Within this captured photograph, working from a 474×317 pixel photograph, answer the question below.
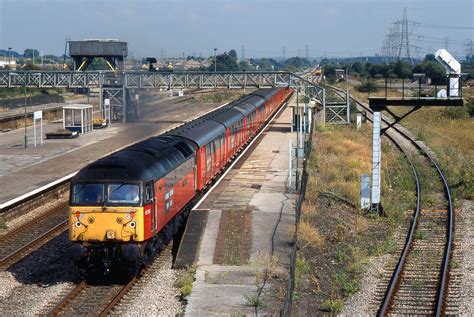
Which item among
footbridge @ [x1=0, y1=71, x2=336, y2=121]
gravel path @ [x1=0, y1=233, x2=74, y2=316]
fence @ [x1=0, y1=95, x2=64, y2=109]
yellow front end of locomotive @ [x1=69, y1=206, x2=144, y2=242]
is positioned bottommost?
gravel path @ [x1=0, y1=233, x2=74, y2=316]

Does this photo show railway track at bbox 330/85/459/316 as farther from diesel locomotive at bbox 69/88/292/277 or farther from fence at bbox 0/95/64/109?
fence at bbox 0/95/64/109

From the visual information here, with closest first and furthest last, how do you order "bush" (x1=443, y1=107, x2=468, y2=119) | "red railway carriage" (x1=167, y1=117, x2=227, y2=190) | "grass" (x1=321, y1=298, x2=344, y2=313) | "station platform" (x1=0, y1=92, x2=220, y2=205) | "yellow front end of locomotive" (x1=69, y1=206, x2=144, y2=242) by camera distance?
"grass" (x1=321, y1=298, x2=344, y2=313)
"yellow front end of locomotive" (x1=69, y1=206, x2=144, y2=242)
"red railway carriage" (x1=167, y1=117, x2=227, y2=190)
"station platform" (x1=0, y1=92, x2=220, y2=205)
"bush" (x1=443, y1=107, x2=468, y2=119)

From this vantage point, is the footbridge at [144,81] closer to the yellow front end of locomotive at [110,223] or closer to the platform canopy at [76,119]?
the platform canopy at [76,119]

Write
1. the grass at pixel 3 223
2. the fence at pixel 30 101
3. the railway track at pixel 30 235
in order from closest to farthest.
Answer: the railway track at pixel 30 235
the grass at pixel 3 223
the fence at pixel 30 101

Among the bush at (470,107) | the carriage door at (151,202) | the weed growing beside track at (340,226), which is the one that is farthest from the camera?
the bush at (470,107)

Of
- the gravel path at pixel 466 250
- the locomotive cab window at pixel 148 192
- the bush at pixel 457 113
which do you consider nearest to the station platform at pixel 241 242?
the locomotive cab window at pixel 148 192

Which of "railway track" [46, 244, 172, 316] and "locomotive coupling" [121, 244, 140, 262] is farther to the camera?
"locomotive coupling" [121, 244, 140, 262]

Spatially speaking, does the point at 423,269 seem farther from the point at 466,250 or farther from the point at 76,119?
the point at 76,119

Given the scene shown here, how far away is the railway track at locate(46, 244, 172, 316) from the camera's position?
14.6m

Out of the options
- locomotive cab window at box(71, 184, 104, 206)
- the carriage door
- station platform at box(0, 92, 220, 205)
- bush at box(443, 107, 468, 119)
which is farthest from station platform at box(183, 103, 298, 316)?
bush at box(443, 107, 468, 119)

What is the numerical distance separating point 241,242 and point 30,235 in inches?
265

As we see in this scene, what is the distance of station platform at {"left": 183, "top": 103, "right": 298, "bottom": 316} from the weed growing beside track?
0.55 meters

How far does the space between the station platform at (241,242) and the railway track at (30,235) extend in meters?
4.15

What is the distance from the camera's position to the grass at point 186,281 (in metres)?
15.1
